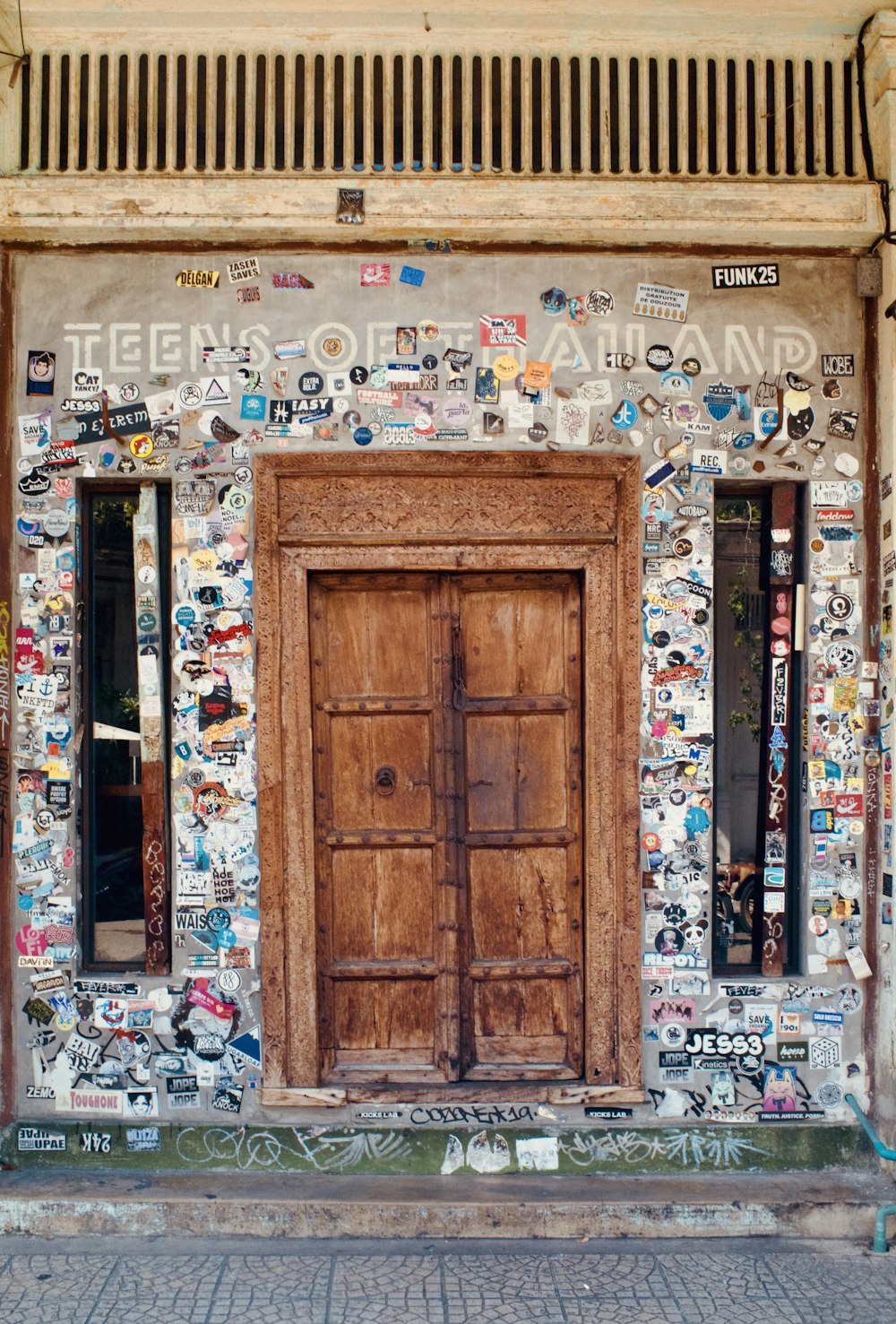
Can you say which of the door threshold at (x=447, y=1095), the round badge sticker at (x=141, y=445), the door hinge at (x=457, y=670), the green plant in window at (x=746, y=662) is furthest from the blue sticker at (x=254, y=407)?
the door threshold at (x=447, y=1095)

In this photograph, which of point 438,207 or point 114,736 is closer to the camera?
point 438,207

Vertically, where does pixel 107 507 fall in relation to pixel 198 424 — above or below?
below

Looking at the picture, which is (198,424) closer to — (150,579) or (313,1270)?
(150,579)

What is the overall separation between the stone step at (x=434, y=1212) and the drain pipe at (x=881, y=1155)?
0.18 feet

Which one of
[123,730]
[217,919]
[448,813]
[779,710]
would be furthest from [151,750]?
[779,710]

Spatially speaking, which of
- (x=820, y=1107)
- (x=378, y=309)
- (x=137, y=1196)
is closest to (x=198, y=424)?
(x=378, y=309)

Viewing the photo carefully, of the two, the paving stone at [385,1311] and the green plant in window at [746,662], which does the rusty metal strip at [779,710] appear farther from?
the paving stone at [385,1311]

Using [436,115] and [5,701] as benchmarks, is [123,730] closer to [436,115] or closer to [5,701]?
[5,701]

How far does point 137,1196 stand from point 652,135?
4.38 metres

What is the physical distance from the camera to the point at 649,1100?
409 centimetres

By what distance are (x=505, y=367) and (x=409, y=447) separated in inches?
19.1

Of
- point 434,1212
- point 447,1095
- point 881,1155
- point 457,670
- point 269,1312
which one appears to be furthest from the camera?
point 457,670

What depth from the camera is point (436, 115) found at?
163 inches

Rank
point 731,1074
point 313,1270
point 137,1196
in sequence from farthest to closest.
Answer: point 731,1074 → point 137,1196 → point 313,1270
